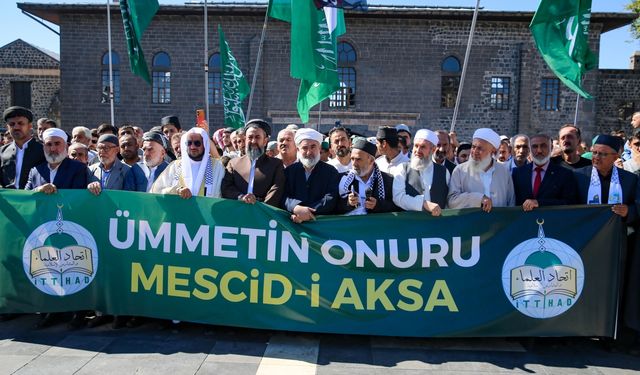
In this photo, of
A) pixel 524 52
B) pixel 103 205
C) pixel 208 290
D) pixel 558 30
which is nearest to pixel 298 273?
pixel 208 290

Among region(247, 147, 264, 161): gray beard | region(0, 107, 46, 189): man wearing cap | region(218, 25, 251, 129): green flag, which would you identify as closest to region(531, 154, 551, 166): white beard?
region(247, 147, 264, 161): gray beard

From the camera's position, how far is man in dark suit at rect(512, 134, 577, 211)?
4.25 metres

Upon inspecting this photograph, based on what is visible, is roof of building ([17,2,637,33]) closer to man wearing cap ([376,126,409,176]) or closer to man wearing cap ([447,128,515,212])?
man wearing cap ([376,126,409,176])

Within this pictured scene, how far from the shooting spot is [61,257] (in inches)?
167

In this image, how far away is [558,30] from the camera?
644 cm

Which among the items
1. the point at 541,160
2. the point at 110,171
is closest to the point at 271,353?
the point at 110,171

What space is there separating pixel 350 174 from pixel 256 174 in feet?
2.98

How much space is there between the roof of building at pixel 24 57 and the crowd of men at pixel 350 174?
27672 millimetres

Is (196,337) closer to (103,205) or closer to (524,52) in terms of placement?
(103,205)

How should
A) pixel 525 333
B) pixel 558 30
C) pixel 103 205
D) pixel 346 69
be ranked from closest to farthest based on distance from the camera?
pixel 525 333 → pixel 103 205 → pixel 558 30 → pixel 346 69

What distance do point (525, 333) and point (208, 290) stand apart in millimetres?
2667

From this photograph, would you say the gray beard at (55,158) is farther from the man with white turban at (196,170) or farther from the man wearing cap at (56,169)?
the man with white turban at (196,170)

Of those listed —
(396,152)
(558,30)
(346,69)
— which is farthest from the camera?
(346,69)

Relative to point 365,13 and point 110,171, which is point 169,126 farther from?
point 365,13
